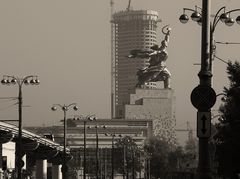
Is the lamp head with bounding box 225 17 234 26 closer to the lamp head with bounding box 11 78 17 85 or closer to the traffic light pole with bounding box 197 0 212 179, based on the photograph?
the traffic light pole with bounding box 197 0 212 179

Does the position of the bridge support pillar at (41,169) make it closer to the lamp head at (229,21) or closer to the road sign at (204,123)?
the lamp head at (229,21)

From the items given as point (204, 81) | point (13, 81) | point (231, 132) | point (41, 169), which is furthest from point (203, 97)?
point (41, 169)

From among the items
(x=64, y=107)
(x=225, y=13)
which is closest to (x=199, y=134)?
(x=225, y=13)

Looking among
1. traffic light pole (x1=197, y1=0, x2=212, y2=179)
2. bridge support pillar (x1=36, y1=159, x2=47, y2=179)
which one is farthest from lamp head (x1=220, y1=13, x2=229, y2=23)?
bridge support pillar (x1=36, y1=159, x2=47, y2=179)

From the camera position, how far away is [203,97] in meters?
28.0

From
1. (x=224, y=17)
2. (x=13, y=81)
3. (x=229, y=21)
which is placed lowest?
(x=13, y=81)

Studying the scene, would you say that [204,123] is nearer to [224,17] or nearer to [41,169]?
[224,17]

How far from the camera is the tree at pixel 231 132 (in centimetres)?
4919

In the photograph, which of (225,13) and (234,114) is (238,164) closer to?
(234,114)

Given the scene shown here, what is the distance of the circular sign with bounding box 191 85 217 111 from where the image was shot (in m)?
28.0

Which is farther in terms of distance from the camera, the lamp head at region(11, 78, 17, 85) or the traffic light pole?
the lamp head at region(11, 78, 17, 85)

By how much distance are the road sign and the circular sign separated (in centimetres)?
20

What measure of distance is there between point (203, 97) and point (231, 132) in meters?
22.0

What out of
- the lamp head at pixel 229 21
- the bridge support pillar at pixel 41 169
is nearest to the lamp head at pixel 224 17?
the lamp head at pixel 229 21
